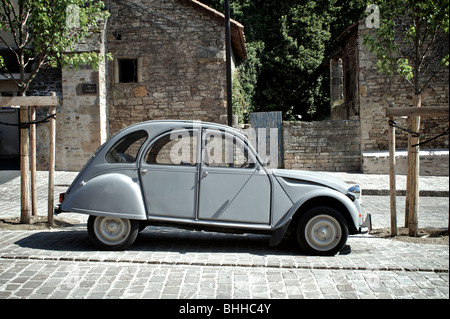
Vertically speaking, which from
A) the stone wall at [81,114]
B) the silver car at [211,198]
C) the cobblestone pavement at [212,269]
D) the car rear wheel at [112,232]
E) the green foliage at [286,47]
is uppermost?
the green foliage at [286,47]

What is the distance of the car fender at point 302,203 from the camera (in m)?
5.11

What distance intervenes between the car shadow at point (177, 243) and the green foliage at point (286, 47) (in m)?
16.4

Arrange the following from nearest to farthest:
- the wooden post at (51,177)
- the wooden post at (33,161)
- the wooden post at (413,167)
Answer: the wooden post at (413,167)
the wooden post at (51,177)
the wooden post at (33,161)

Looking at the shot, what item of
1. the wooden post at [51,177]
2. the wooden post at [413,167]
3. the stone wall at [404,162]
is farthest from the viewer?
the stone wall at [404,162]

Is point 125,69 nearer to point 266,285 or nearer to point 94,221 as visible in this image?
point 94,221

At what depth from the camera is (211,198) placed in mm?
5207

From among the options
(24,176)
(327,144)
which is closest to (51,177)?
(24,176)

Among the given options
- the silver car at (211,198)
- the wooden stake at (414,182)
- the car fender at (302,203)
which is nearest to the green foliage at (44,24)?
the silver car at (211,198)

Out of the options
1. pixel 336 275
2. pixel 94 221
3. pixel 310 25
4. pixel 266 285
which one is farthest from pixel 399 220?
pixel 310 25

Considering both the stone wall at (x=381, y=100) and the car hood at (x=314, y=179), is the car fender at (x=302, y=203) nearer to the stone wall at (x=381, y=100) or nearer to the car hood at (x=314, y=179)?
the car hood at (x=314, y=179)

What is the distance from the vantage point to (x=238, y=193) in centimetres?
518

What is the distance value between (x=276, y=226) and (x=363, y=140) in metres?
11.1

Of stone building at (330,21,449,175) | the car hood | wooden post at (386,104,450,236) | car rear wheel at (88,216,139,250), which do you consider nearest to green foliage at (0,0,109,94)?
car rear wheel at (88,216,139,250)

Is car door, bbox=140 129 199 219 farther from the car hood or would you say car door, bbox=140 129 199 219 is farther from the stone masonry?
the stone masonry
